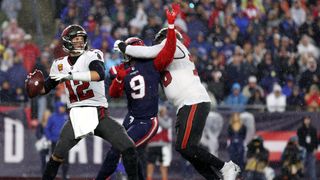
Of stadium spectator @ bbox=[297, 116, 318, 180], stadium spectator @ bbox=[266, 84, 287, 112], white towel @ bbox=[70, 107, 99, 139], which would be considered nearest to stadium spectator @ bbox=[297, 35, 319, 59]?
stadium spectator @ bbox=[266, 84, 287, 112]

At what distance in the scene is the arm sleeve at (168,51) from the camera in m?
9.42

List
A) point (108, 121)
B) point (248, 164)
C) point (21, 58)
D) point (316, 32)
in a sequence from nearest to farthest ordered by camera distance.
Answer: point (108, 121) → point (248, 164) → point (21, 58) → point (316, 32)

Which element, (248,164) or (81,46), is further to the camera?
(248,164)

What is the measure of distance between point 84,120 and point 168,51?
971mm

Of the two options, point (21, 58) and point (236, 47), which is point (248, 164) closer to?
point (236, 47)

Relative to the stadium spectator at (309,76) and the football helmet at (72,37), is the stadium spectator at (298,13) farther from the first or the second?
the football helmet at (72,37)

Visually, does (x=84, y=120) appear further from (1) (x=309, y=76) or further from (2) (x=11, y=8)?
(2) (x=11, y=8)

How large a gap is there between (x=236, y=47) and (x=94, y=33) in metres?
2.13

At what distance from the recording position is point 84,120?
9266mm

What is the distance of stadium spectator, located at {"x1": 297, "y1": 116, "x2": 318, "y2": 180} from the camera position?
13688 mm

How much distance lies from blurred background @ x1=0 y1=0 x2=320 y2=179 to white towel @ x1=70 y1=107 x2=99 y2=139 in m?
2.74

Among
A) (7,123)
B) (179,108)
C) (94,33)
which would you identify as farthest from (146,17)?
(179,108)

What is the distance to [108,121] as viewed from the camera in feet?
30.5

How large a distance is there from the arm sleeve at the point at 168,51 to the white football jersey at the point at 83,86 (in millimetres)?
549
